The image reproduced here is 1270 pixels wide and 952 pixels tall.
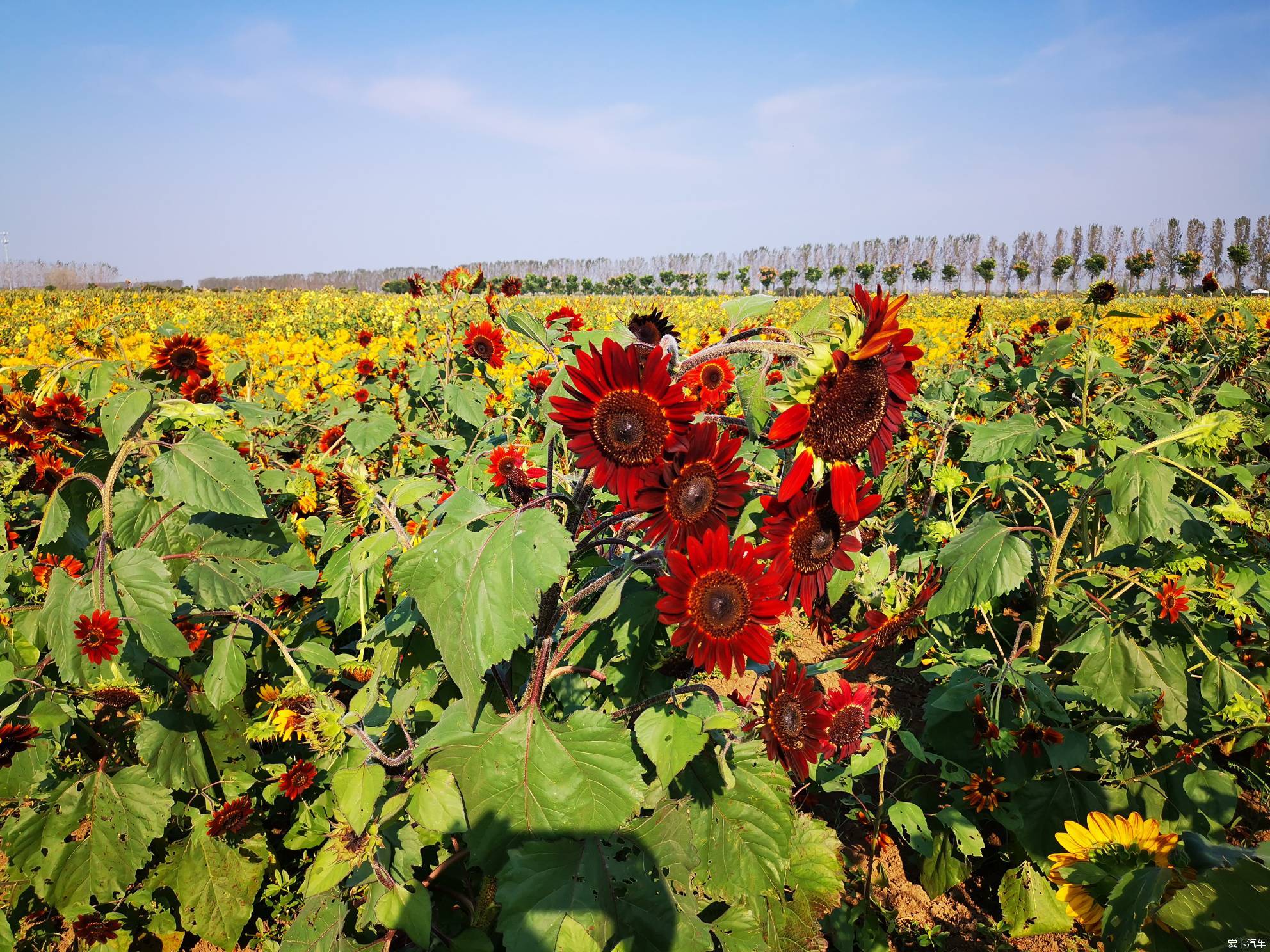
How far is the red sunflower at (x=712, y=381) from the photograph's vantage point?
161 centimetres

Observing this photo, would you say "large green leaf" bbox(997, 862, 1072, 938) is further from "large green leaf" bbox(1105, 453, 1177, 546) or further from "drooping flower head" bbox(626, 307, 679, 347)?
→ "drooping flower head" bbox(626, 307, 679, 347)

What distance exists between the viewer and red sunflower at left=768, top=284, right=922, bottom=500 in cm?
96

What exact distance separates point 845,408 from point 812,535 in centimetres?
26

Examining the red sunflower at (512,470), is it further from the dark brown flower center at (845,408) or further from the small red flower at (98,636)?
the small red flower at (98,636)

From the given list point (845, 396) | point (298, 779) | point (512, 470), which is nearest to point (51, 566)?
point (298, 779)

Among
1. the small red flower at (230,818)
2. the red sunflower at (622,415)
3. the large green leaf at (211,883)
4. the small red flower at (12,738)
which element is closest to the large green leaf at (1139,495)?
the red sunflower at (622,415)

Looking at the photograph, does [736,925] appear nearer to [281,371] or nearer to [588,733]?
[588,733]

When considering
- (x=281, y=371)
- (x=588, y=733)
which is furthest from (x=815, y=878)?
(x=281, y=371)

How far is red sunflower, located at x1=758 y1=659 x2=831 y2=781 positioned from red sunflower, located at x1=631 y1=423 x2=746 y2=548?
1.57 feet

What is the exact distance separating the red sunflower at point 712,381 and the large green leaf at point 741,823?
33.7 inches

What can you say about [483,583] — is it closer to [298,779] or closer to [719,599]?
[719,599]

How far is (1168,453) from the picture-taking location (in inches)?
77.0

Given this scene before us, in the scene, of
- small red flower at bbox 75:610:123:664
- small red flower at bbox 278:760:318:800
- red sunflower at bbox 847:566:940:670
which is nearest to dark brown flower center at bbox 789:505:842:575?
red sunflower at bbox 847:566:940:670

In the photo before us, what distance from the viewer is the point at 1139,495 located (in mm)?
1820
